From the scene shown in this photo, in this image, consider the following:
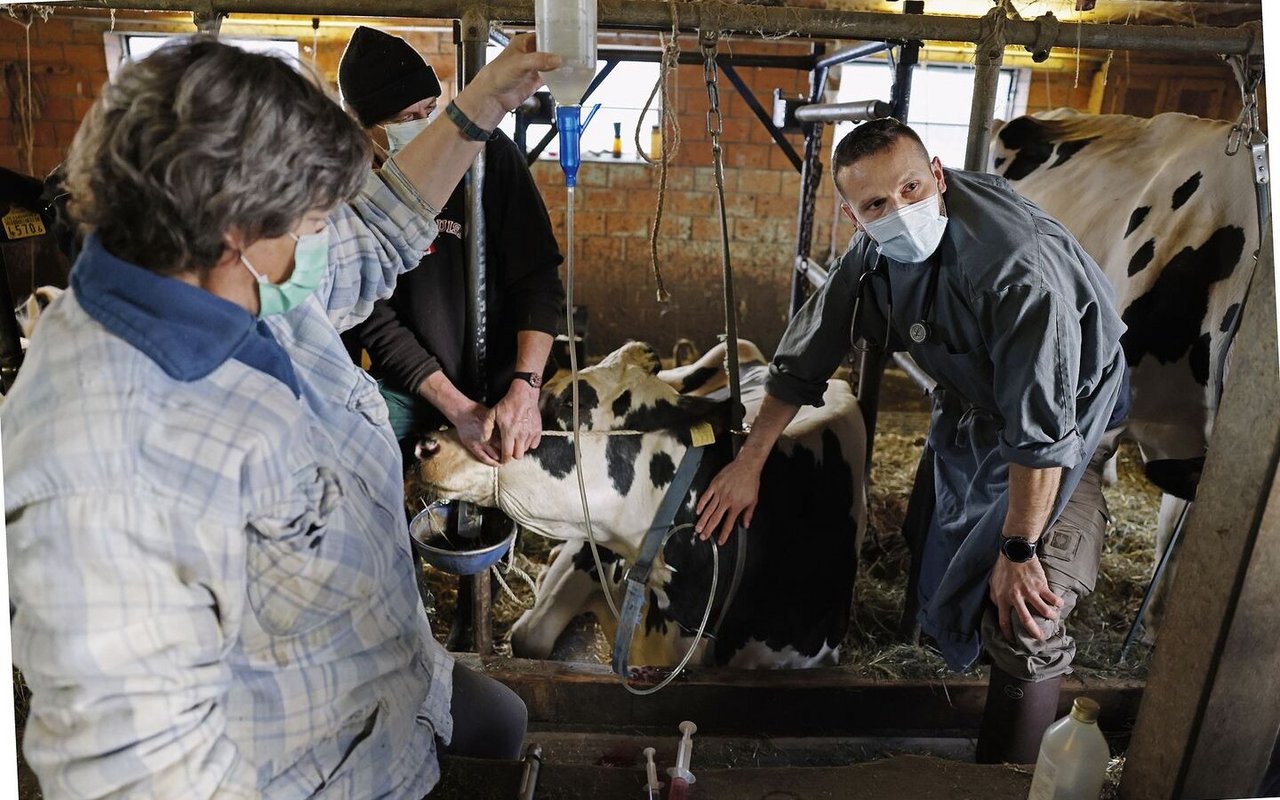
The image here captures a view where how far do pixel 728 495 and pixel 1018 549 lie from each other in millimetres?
715

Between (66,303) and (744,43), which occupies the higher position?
(744,43)

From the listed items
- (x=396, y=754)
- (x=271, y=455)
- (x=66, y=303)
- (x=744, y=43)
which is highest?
(x=744, y=43)

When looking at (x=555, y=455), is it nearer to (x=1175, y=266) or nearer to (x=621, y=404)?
(x=621, y=404)

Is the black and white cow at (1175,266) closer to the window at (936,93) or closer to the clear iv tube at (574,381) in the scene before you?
the clear iv tube at (574,381)

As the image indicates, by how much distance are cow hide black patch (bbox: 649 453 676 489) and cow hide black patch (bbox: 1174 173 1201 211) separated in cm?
214

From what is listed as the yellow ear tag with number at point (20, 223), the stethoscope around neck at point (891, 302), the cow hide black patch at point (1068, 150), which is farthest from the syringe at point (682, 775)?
the cow hide black patch at point (1068, 150)

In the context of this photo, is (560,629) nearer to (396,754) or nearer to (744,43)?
(396,754)

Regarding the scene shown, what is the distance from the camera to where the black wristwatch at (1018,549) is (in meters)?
1.78

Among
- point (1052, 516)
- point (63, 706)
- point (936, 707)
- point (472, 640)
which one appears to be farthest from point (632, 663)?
point (63, 706)

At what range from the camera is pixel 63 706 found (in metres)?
0.87

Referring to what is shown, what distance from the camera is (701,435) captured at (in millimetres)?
2215

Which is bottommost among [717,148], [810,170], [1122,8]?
[810,170]

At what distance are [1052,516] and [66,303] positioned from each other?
75.5 inches

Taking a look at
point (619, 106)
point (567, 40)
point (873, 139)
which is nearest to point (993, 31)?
point (873, 139)
